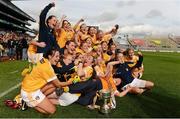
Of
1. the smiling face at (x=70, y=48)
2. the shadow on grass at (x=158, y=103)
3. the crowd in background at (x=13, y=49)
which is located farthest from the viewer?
the crowd in background at (x=13, y=49)

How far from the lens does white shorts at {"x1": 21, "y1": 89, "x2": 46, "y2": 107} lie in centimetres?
819

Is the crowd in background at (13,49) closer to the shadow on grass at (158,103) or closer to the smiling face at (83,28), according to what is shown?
the smiling face at (83,28)

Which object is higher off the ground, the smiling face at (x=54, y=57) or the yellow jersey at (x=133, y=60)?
the smiling face at (x=54, y=57)

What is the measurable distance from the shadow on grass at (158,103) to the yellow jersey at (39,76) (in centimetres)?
202

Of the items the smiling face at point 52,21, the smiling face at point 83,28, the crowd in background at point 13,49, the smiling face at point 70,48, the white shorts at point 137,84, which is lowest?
the crowd in background at point 13,49

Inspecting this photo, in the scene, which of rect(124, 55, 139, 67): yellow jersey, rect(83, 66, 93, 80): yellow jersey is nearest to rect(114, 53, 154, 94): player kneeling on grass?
rect(124, 55, 139, 67): yellow jersey

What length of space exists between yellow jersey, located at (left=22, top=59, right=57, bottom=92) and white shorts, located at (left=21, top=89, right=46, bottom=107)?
0.25 feet

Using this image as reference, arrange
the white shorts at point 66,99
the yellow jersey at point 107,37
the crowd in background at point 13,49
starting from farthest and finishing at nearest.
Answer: the crowd in background at point 13,49 < the yellow jersey at point 107,37 < the white shorts at point 66,99

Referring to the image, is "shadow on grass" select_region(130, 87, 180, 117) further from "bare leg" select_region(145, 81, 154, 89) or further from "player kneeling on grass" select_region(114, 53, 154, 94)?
"player kneeling on grass" select_region(114, 53, 154, 94)

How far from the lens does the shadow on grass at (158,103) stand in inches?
330

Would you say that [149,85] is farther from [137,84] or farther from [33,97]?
[33,97]

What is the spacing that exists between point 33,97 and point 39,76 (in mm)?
419

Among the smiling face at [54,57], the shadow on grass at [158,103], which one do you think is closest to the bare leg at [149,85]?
the shadow on grass at [158,103]

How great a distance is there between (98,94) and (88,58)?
0.92m
